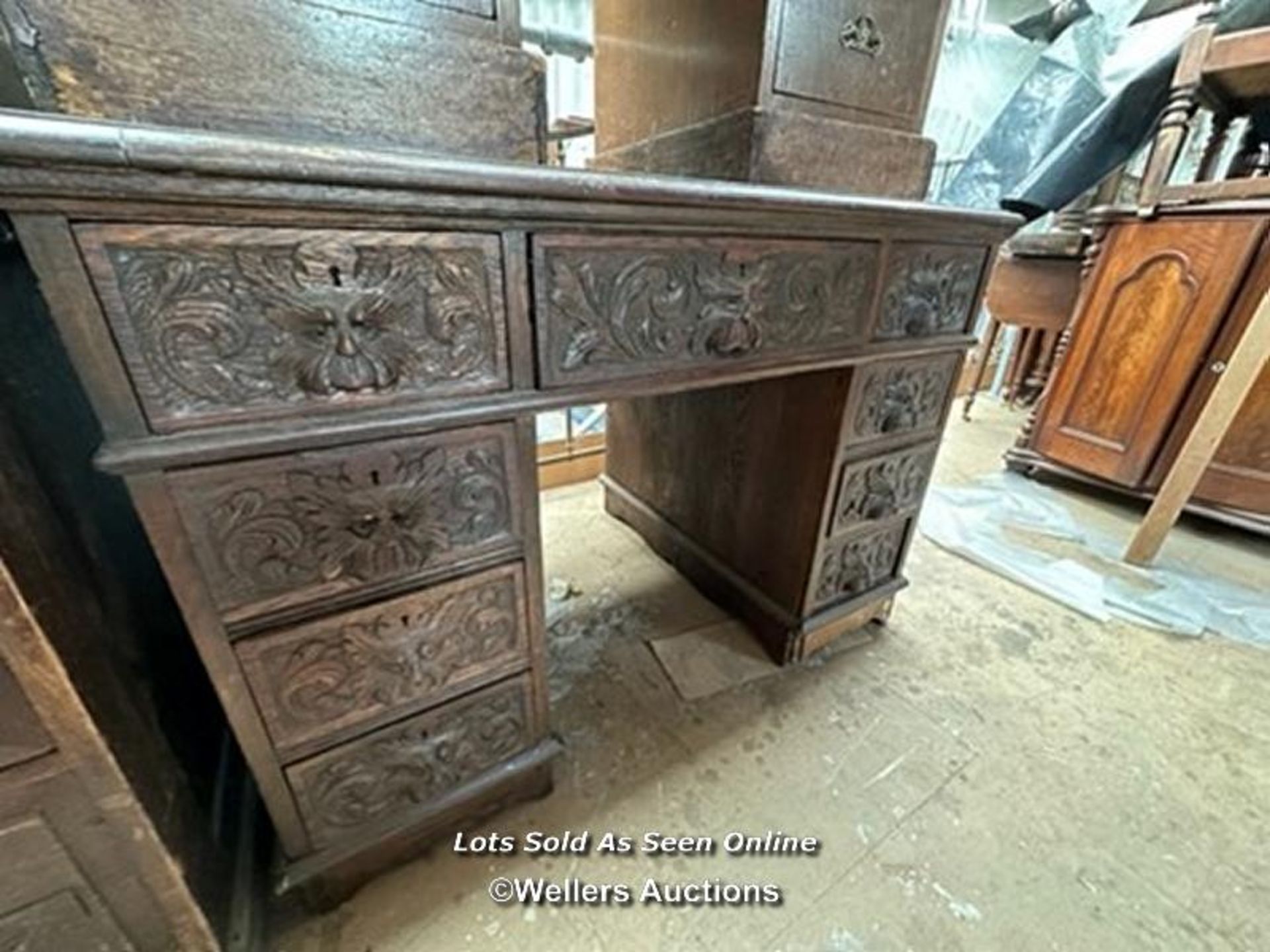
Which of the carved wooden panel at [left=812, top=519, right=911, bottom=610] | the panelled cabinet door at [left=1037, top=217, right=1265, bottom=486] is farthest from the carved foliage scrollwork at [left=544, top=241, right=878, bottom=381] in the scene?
the panelled cabinet door at [left=1037, top=217, right=1265, bottom=486]

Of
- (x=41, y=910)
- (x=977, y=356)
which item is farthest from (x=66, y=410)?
(x=977, y=356)

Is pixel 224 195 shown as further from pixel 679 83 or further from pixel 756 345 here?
pixel 679 83

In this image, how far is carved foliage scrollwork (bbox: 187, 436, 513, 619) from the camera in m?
0.48

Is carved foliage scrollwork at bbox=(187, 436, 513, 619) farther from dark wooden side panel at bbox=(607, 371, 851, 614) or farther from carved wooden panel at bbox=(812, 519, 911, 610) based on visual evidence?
carved wooden panel at bbox=(812, 519, 911, 610)

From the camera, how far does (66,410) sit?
535mm

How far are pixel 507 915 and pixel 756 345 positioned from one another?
0.87 m

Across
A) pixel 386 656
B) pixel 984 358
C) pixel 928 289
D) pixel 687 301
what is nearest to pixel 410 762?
pixel 386 656

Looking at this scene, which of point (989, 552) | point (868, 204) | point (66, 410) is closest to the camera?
point (66, 410)

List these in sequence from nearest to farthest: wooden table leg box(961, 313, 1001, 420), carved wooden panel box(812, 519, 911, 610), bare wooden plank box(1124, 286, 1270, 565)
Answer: carved wooden panel box(812, 519, 911, 610) → bare wooden plank box(1124, 286, 1270, 565) → wooden table leg box(961, 313, 1001, 420)

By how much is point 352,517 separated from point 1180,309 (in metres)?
2.26

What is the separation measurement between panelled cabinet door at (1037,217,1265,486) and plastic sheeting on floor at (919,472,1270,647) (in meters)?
0.26

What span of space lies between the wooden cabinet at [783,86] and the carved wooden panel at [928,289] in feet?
0.65

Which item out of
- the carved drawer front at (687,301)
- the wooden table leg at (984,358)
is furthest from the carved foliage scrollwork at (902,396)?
the wooden table leg at (984,358)

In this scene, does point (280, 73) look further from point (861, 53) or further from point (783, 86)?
point (861, 53)
